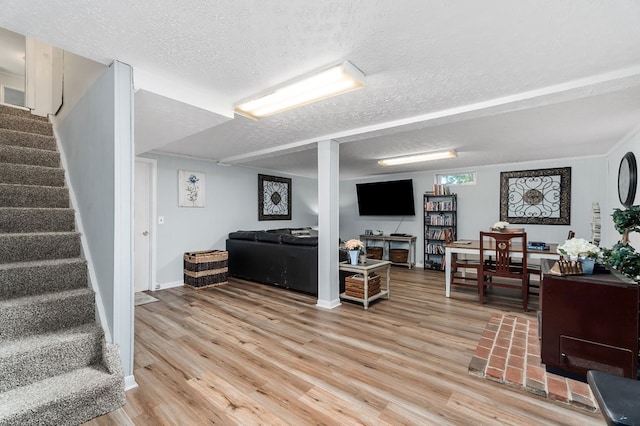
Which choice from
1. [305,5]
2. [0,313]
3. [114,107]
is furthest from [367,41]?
[0,313]

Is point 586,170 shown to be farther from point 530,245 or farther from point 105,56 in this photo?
point 105,56

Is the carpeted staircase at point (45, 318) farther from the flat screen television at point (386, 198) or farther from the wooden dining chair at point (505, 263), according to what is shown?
the flat screen television at point (386, 198)

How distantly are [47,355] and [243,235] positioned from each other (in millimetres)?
3693

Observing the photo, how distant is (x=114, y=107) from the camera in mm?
1877

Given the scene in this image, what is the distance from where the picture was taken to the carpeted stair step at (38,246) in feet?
6.68

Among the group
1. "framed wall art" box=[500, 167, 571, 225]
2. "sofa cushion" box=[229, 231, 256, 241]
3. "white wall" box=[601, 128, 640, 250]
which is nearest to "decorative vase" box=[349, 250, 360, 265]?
"sofa cushion" box=[229, 231, 256, 241]

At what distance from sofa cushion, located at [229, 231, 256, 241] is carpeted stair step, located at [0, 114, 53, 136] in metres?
2.91

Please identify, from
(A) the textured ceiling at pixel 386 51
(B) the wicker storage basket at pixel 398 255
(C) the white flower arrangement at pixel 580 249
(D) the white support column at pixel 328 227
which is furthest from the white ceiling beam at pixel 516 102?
(B) the wicker storage basket at pixel 398 255

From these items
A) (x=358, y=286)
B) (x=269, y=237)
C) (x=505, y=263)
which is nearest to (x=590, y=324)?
(x=505, y=263)

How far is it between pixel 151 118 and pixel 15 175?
123 cm

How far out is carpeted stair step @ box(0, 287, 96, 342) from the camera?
1706mm

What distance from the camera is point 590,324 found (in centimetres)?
207

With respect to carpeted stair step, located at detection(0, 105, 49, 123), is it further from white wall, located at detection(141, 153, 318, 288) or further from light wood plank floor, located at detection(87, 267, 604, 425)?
light wood plank floor, located at detection(87, 267, 604, 425)

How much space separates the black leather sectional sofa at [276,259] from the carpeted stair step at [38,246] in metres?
2.64
